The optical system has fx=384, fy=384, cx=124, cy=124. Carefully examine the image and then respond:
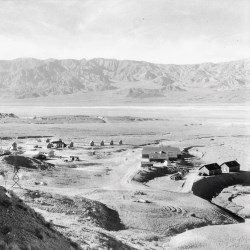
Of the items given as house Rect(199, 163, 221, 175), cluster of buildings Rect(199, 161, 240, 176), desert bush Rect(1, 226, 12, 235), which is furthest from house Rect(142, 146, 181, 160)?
desert bush Rect(1, 226, 12, 235)

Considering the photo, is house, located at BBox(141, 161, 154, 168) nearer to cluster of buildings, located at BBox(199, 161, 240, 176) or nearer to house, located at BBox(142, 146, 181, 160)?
house, located at BBox(142, 146, 181, 160)

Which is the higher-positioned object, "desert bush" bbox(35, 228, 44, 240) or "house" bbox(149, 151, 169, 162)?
"desert bush" bbox(35, 228, 44, 240)

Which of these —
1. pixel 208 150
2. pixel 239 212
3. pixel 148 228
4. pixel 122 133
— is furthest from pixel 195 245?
pixel 122 133

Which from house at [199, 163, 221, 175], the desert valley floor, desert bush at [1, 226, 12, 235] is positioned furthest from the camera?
house at [199, 163, 221, 175]

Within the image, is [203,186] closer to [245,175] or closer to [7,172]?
[245,175]

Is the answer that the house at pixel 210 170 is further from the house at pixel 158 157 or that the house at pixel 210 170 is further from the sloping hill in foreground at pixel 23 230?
the sloping hill in foreground at pixel 23 230

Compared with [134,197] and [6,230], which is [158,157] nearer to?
[134,197]

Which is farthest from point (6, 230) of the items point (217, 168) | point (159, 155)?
point (159, 155)

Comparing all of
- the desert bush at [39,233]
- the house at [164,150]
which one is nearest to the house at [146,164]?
the house at [164,150]

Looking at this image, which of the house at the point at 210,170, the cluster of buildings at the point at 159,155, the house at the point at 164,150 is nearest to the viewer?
the house at the point at 210,170
